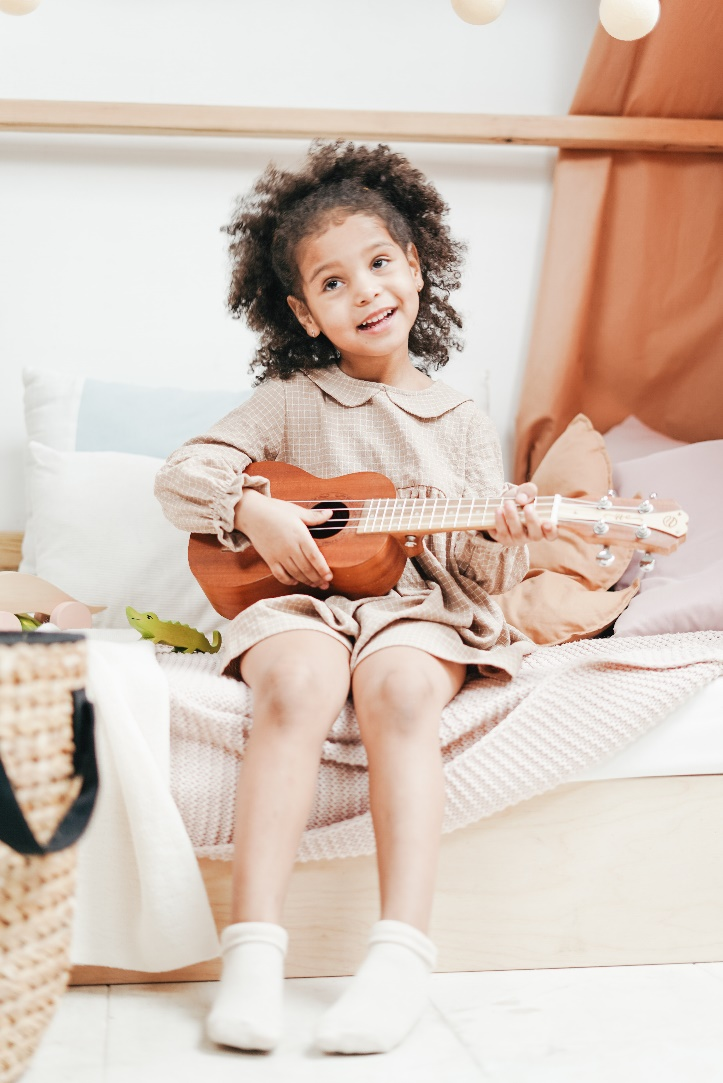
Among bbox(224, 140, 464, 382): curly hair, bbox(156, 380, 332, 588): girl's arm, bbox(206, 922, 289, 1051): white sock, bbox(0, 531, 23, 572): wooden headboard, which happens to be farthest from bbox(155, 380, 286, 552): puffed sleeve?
bbox(0, 531, 23, 572): wooden headboard

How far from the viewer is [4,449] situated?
5.90 feet

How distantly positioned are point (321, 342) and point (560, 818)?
0.75m

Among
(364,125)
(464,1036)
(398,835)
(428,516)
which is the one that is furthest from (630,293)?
(464,1036)

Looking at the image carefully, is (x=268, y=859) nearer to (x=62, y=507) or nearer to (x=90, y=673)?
(x=90, y=673)

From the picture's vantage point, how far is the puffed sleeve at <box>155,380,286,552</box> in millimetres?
1192

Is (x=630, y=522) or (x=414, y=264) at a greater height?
(x=414, y=264)

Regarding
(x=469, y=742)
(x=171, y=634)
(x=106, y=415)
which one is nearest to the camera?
(x=469, y=742)

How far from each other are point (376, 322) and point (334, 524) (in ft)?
0.98

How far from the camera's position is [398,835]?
2.96 ft

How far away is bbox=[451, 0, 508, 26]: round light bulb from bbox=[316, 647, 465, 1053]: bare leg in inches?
28.6

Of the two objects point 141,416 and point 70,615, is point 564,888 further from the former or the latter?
point 141,416

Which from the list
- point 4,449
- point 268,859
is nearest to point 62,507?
point 4,449

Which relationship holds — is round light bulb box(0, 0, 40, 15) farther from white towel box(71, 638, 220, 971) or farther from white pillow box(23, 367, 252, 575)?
white towel box(71, 638, 220, 971)

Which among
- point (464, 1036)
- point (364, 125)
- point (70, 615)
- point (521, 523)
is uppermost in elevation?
point (364, 125)
